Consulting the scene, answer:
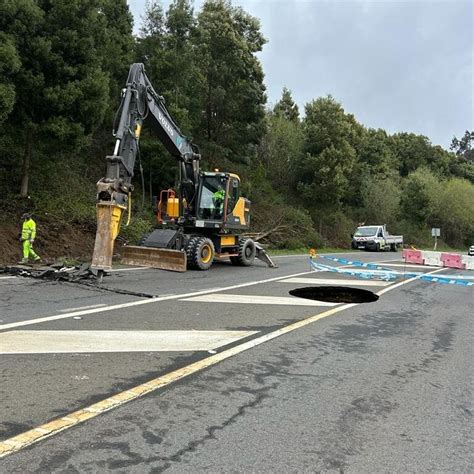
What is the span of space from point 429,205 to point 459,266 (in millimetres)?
39250

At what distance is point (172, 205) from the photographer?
17.0 metres

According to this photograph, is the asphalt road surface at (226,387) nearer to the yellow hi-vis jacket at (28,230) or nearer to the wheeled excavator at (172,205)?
the wheeled excavator at (172,205)

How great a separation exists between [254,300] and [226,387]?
5338 mm

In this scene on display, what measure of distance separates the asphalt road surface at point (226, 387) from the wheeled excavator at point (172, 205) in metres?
2.78

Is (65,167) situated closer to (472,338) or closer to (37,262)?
(37,262)

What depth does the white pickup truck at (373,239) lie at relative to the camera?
3719 cm

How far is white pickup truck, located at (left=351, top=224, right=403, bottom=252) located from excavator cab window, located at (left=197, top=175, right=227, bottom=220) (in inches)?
903

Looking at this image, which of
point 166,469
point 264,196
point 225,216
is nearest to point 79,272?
point 225,216

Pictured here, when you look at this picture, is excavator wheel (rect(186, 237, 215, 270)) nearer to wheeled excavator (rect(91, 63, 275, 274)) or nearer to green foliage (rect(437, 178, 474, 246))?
wheeled excavator (rect(91, 63, 275, 274))

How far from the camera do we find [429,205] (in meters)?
56.0

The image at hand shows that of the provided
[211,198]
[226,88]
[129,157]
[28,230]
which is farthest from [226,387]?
[226,88]

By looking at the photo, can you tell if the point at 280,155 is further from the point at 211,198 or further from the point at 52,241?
the point at 52,241

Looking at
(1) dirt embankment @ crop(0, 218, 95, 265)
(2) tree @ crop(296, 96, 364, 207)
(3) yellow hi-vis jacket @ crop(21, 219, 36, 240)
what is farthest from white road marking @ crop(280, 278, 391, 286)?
(2) tree @ crop(296, 96, 364, 207)

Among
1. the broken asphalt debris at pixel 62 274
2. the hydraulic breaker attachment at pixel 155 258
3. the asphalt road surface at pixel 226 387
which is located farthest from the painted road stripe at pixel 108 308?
A: the hydraulic breaker attachment at pixel 155 258
